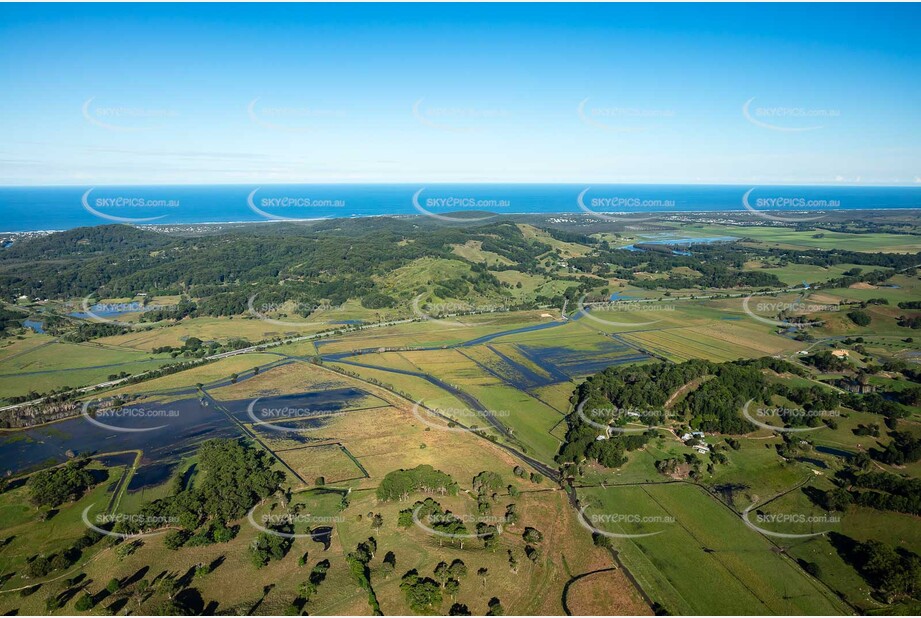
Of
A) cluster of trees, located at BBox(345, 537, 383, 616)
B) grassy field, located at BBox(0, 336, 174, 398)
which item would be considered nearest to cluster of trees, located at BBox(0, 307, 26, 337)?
grassy field, located at BBox(0, 336, 174, 398)

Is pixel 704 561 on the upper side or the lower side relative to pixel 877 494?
lower

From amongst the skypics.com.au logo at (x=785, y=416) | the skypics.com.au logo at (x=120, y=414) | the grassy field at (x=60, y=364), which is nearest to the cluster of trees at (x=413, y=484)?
the skypics.com.au logo at (x=120, y=414)

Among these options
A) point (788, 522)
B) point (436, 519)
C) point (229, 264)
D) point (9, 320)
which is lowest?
point (9, 320)

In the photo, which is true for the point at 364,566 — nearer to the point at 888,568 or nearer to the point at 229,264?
the point at 888,568

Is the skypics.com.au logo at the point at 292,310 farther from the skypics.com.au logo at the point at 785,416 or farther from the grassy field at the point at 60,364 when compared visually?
the skypics.com.au logo at the point at 785,416

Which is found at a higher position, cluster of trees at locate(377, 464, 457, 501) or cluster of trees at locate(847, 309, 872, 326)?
cluster of trees at locate(847, 309, 872, 326)

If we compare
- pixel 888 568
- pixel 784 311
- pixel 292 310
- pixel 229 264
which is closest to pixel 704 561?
pixel 888 568

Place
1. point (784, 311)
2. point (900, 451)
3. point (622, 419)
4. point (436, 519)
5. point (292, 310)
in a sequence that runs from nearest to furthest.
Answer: point (436, 519)
point (900, 451)
point (622, 419)
point (784, 311)
point (292, 310)

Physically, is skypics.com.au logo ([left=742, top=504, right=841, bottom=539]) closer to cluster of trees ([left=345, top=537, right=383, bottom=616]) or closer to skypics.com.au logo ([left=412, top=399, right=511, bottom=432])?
skypics.com.au logo ([left=412, top=399, right=511, bottom=432])

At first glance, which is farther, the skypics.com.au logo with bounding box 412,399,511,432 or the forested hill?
the forested hill
